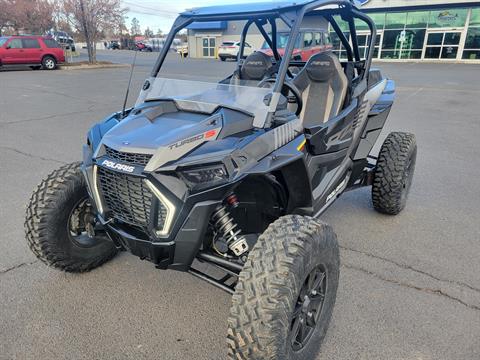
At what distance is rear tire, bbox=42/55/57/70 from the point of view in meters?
20.8

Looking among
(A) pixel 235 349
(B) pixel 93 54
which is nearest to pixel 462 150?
(A) pixel 235 349

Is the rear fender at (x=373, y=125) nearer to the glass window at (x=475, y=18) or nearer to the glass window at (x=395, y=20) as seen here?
the glass window at (x=475, y=18)

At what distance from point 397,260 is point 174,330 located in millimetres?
1934

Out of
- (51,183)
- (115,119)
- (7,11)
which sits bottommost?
(51,183)

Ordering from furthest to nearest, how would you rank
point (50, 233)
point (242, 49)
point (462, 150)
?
point (462, 150), point (242, 49), point (50, 233)

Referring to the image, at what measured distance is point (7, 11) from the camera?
3309 centimetres

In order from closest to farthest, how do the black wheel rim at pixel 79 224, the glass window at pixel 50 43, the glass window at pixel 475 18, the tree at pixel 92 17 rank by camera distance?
the black wheel rim at pixel 79 224
the glass window at pixel 50 43
the tree at pixel 92 17
the glass window at pixel 475 18

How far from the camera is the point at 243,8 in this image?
2625 mm

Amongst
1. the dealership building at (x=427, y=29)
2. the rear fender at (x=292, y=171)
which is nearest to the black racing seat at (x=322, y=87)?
the rear fender at (x=292, y=171)

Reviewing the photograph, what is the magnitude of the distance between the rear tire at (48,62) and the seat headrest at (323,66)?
2090 cm

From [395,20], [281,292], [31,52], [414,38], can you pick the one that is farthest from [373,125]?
[395,20]

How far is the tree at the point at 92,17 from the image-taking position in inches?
934

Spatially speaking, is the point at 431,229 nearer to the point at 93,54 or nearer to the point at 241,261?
the point at 241,261

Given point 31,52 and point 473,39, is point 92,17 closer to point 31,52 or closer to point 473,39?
point 31,52
